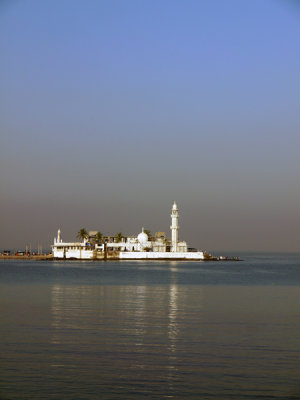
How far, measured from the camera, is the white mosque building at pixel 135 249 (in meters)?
169

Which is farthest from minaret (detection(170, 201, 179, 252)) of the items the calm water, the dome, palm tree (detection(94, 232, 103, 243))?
the calm water

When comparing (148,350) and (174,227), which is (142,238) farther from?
(148,350)

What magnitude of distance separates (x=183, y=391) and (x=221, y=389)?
4.59 feet

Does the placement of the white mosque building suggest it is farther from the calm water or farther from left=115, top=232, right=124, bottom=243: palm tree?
the calm water

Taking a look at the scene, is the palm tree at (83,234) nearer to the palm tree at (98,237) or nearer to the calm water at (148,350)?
the palm tree at (98,237)

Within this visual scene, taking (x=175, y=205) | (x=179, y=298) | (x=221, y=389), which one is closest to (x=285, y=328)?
(x=221, y=389)

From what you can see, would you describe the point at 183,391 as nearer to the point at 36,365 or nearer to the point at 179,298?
the point at 36,365

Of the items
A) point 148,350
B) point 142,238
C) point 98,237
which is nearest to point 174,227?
point 142,238

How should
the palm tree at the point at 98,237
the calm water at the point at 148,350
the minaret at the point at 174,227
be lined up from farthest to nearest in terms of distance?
the palm tree at the point at 98,237, the minaret at the point at 174,227, the calm water at the point at 148,350

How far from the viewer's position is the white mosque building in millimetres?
169250

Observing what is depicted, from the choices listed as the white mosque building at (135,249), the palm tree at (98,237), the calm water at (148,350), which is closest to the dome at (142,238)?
the white mosque building at (135,249)

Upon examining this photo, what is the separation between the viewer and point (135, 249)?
577ft

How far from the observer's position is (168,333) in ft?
113

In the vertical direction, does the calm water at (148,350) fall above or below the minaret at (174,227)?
below
